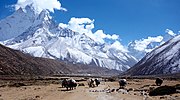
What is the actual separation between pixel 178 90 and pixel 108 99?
1410 cm

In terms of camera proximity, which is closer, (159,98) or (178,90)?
(159,98)

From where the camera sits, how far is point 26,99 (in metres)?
52.6

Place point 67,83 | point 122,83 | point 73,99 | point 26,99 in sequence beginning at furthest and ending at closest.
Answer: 1. point 122,83
2. point 67,83
3. point 26,99
4. point 73,99

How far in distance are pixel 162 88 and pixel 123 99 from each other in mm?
9688

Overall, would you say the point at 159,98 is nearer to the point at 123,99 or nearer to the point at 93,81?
the point at 123,99

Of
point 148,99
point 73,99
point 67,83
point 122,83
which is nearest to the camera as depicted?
point 148,99

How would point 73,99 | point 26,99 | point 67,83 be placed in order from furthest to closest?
1. point 67,83
2. point 26,99
3. point 73,99

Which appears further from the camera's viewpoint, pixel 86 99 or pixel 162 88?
pixel 162 88

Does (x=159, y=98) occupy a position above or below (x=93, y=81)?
below

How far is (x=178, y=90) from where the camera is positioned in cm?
5419

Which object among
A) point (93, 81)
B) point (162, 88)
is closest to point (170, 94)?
point (162, 88)

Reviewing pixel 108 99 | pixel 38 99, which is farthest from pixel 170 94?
pixel 38 99

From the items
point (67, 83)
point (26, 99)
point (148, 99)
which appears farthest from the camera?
point (67, 83)

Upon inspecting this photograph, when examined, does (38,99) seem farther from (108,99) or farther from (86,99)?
(108,99)
